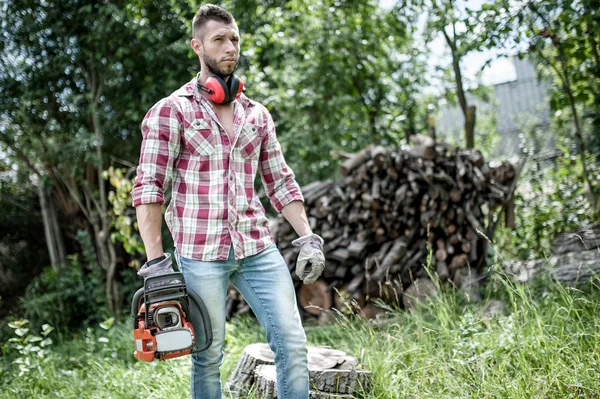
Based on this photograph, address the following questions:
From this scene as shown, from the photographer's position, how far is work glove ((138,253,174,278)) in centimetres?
191

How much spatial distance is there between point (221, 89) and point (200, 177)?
1.13 feet

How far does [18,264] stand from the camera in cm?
664

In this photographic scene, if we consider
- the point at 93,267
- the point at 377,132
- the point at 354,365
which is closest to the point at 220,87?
the point at 354,365

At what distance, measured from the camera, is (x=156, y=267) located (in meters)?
1.93

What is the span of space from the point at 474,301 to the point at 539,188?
2149 millimetres

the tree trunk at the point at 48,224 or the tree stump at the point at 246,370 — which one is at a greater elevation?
the tree trunk at the point at 48,224

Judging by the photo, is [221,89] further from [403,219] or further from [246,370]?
[403,219]

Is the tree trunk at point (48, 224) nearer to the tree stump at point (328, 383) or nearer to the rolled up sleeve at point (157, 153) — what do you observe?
the tree stump at point (328, 383)

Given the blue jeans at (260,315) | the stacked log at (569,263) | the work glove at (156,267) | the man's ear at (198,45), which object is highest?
the man's ear at (198,45)

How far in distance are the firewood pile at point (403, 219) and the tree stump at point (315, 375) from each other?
141 centimetres

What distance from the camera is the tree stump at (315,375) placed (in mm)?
2531

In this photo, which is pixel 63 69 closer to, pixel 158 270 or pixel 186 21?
pixel 186 21

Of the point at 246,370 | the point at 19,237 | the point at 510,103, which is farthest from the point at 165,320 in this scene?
the point at 510,103

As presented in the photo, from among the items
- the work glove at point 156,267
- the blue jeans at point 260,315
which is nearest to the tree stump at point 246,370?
the blue jeans at point 260,315
